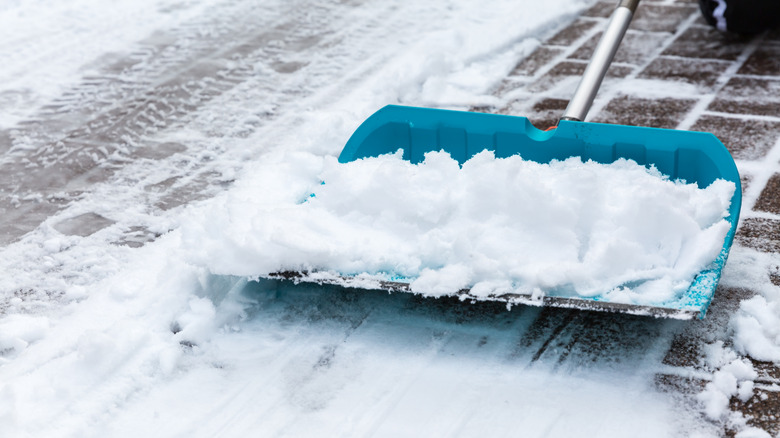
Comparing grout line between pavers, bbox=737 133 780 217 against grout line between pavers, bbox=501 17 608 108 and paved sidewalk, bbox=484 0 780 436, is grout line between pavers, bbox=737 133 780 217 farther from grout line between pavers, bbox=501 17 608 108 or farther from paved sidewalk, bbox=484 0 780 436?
grout line between pavers, bbox=501 17 608 108

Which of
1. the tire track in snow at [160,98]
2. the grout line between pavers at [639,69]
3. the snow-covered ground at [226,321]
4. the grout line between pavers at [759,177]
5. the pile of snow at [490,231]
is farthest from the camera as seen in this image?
→ the grout line between pavers at [639,69]

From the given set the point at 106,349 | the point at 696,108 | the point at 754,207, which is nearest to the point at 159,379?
the point at 106,349

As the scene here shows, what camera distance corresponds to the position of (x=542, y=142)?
2654mm

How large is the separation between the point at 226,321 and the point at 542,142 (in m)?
1.12

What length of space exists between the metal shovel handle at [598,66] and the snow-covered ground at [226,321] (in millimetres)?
750

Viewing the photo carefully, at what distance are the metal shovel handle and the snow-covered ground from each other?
2.46 ft

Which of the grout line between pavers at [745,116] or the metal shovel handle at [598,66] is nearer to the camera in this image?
the metal shovel handle at [598,66]

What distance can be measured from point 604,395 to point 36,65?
3733 millimetres

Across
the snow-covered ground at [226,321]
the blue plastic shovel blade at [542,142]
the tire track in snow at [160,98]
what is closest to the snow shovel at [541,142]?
the blue plastic shovel blade at [542,142]

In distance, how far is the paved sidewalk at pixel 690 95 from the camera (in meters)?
2.28

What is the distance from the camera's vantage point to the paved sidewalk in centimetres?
228

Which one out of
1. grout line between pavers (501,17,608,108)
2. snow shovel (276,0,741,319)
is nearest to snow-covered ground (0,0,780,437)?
grout line between pavers (501,17,608,108)

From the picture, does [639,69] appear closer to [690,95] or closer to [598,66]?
[690,95]

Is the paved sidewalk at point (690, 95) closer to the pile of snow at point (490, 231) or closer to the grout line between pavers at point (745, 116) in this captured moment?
the grout line between pavers at point (745, 116)
